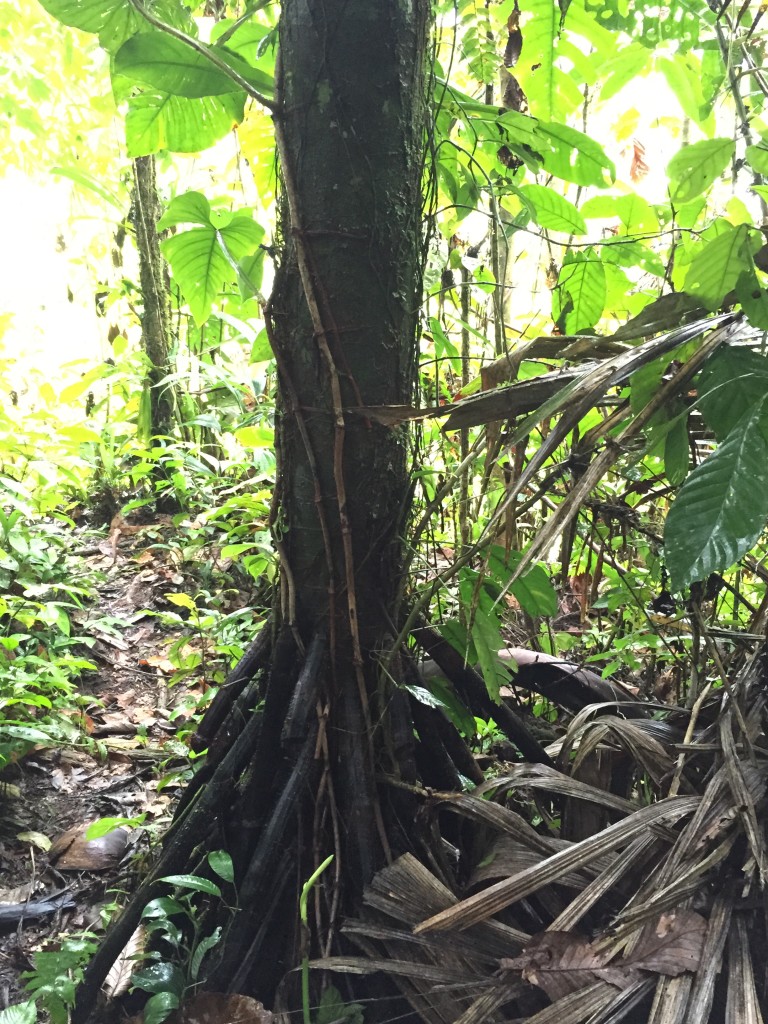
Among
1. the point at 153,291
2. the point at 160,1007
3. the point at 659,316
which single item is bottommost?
the point at 160,1007

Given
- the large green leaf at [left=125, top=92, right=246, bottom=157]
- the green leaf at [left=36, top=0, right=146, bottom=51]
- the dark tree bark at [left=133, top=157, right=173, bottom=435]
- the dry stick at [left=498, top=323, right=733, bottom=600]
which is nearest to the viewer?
the dry stick at [left=498, top=323, right=733, bottom=600]

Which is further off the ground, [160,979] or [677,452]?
[677,452]

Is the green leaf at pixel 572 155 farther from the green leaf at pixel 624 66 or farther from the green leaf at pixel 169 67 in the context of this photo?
the green leaf at pixel 169 67

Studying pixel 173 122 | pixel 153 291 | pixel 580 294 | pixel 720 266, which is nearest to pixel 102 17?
pixel 173 122

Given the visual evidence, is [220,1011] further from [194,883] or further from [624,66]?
[624,66]

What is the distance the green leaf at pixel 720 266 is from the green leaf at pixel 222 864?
1.10 metres

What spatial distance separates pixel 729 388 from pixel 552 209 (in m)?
0.72

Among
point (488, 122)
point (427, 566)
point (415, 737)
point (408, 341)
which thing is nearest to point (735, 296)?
point (408, 341)

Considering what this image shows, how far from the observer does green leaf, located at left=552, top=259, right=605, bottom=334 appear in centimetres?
135

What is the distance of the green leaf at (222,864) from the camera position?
3.54 feet

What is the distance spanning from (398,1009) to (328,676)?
1.60 feet

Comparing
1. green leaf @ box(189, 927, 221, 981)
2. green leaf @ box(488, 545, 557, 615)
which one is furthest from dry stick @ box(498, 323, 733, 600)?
green leaf @ box(189, 927, 221, 981)

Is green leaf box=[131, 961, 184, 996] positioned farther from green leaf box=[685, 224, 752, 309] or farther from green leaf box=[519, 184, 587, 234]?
green leaf box=[519, 184, 587, 234]

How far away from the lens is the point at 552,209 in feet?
4.53
